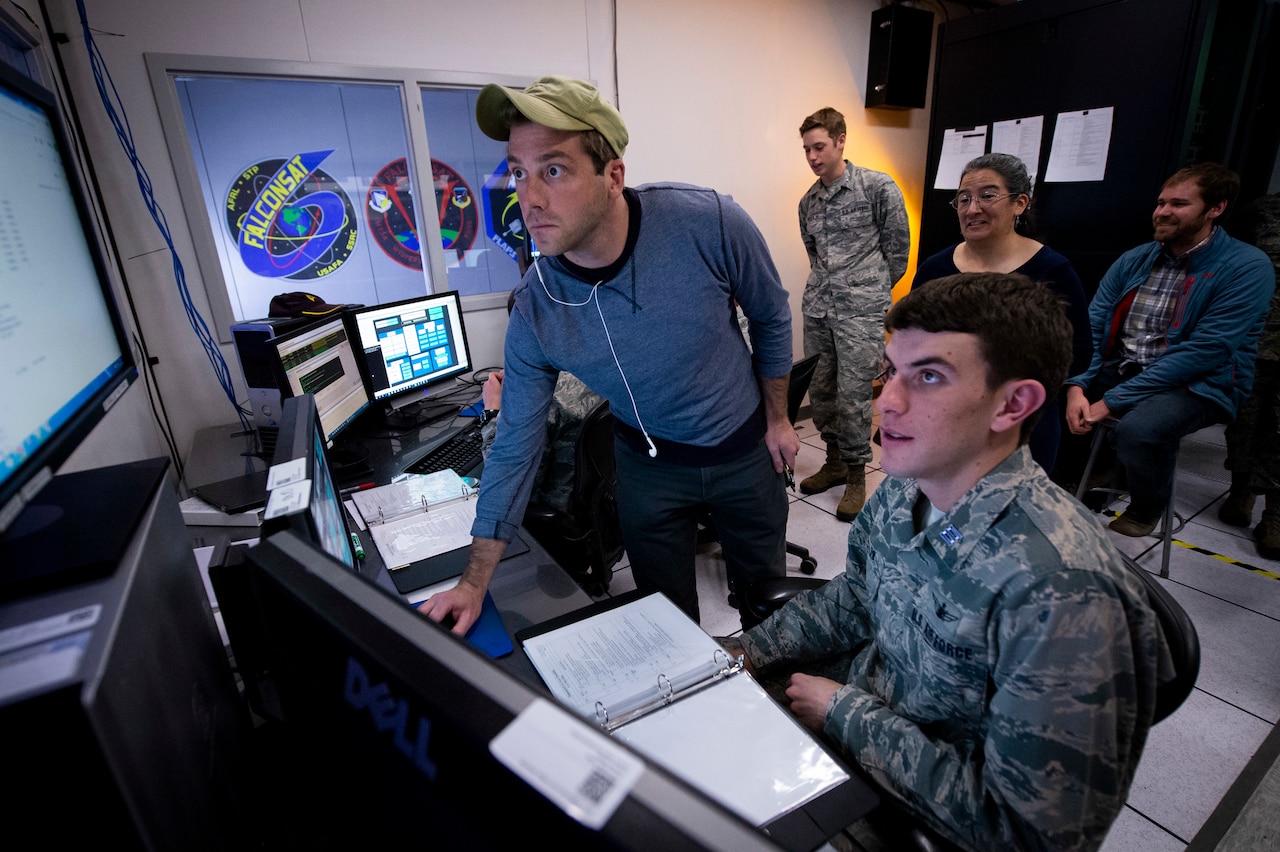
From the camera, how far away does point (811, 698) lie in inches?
39.7

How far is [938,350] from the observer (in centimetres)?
94

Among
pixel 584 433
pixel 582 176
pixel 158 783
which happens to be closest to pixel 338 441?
pixel 584 433

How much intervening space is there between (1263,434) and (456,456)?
3485 millimetres

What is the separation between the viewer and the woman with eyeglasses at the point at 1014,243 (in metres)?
1.87

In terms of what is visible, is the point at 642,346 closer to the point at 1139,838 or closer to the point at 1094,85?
the point at 1139,838

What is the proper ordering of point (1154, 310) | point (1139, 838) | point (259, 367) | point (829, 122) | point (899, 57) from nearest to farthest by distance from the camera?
1. point (1139, 838)
2. point (259, 367)
3. point (1154, 310)
4. point (829, 122)
5. point (899, 57)

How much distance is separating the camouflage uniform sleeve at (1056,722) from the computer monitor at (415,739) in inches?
26.4

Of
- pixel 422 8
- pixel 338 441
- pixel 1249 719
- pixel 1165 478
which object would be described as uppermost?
pixel 422 8

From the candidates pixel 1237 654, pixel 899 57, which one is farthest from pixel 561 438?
pixel 899 57

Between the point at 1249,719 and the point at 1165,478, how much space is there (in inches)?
38.8

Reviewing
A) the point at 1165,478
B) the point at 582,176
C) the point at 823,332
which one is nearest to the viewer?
the point at 582,176

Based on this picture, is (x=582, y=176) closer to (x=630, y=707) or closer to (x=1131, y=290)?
(x=630, y=707)

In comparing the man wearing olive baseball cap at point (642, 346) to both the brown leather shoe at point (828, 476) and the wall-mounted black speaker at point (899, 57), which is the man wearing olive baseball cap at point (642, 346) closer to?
the brown leather shoe at point (828, 476)

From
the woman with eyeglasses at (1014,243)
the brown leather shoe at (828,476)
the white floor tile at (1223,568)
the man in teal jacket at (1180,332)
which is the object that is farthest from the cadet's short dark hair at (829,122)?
the white floor tile at (1223,568)
